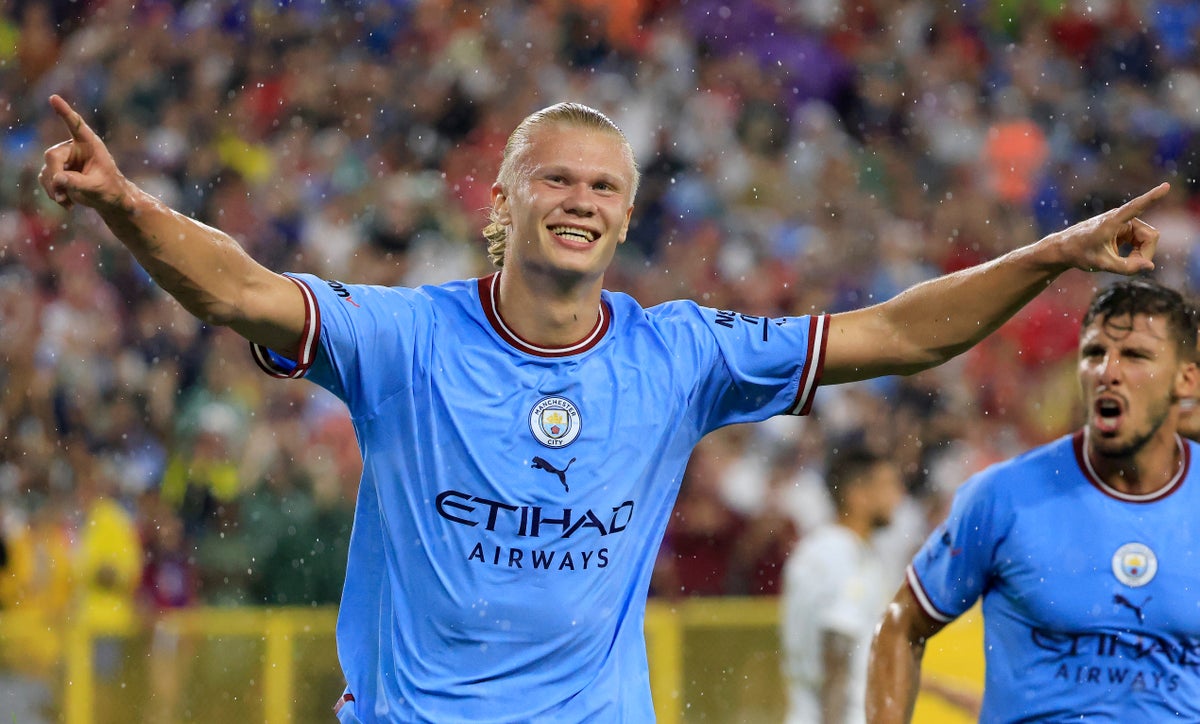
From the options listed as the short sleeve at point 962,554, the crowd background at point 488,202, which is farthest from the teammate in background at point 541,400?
the crowd background at point 488,202

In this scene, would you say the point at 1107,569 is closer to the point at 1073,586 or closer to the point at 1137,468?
the point at 1073,586

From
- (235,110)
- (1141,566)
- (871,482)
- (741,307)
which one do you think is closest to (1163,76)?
(741,307)

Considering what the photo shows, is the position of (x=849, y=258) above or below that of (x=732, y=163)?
below

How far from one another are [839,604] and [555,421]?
478cm

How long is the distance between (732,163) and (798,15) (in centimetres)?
188

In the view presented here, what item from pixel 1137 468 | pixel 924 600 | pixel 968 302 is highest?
pixel 968 302

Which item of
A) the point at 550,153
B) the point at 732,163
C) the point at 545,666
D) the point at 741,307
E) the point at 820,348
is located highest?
the point at 732,163

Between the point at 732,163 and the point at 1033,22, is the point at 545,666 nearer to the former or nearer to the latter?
the point at 732,163

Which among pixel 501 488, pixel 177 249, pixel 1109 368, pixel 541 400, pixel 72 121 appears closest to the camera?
pixel 72 121

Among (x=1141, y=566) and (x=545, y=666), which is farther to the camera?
(x=1141, y=566)

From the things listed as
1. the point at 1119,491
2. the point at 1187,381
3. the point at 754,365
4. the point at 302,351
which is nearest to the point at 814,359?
the point at 754,365

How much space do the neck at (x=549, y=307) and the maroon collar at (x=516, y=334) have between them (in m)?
0.01

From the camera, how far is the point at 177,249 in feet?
10.5

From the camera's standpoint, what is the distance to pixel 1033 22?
1397 cm
